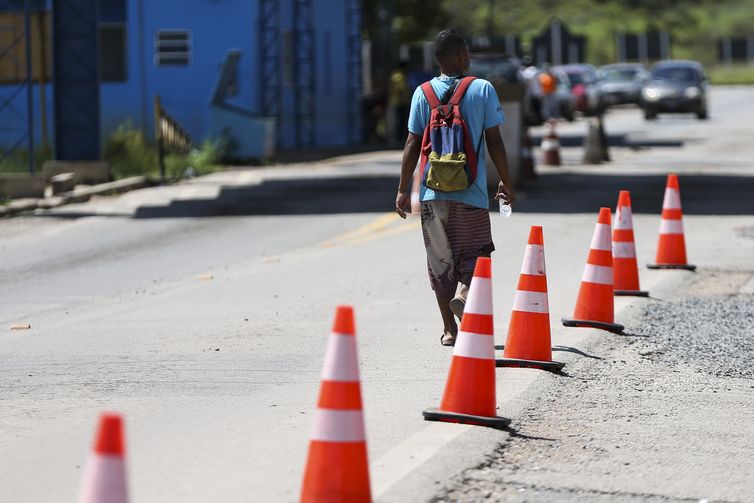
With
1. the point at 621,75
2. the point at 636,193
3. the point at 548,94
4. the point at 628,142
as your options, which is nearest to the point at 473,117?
the point at 636,193

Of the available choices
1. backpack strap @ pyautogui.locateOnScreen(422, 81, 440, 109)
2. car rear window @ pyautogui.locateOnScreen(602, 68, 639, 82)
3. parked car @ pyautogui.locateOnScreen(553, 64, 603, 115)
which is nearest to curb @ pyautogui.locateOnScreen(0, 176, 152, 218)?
backpack strap @ pyautogui.locateOnScreen(422, 81, 440, 109)

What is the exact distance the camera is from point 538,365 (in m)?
8.52

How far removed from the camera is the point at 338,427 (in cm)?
540

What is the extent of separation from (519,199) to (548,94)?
2871cm

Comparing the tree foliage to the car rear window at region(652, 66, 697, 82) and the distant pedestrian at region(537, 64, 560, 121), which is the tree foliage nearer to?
the car rear window at region(652, 66, 697, 82)

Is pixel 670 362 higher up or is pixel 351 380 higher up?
pixel 351 380

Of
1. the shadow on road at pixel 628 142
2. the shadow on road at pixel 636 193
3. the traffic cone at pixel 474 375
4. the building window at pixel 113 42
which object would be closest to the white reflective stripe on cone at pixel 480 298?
the traffic cone at pixel 474 375

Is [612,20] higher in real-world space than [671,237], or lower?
higher

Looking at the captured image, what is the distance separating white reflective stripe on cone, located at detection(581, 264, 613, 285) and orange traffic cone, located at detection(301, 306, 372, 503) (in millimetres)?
4724

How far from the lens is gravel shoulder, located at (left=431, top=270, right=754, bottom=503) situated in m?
6.15

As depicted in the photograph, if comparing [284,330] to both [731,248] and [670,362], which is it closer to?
[670,362]

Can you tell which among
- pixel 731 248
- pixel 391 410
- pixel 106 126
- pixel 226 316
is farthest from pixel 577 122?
pixel 391 410

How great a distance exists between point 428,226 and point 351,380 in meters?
3.70

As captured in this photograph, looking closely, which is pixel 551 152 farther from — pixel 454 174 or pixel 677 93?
pixel 677 93
